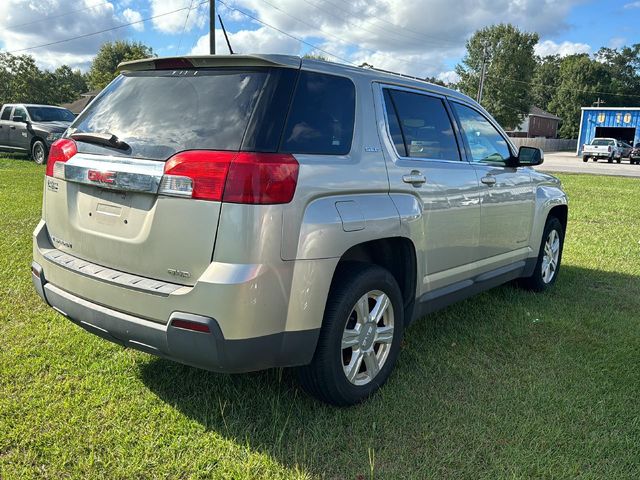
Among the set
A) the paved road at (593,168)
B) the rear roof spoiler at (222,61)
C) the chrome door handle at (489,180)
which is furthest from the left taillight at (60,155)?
the paved road at (593,168)

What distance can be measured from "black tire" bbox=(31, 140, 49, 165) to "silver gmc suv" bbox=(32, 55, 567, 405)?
15250 mm

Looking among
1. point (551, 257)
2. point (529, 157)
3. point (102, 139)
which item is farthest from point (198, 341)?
point (551, 257)

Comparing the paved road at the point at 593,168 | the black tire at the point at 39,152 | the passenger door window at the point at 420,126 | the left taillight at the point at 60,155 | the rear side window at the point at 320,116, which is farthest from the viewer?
the paved road at the point at 593,168

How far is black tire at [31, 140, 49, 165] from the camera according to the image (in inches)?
659

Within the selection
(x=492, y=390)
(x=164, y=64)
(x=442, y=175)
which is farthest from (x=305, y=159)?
(x=492, y=390)

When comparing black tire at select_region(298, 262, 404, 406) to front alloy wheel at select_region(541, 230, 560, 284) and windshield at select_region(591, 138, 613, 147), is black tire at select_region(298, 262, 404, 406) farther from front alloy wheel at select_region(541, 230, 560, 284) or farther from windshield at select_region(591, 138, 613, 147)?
windshield at select_region(591, 138, 613, 147)

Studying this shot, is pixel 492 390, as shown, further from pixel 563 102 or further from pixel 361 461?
pixel 563 102

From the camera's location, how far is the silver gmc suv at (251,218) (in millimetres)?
2479

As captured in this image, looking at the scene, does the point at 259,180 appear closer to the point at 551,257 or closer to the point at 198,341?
the point at 198,341

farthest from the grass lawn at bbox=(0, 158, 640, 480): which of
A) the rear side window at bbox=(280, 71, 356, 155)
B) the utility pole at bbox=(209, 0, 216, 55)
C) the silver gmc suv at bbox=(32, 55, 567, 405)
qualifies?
the utility pole at bbox=(209, 0, 216, 55)

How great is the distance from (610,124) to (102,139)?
59245 millimetres

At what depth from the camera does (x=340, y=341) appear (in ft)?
9.50

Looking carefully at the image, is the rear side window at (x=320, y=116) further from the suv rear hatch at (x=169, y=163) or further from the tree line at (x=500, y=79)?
the tree line at (x=500, y=79)

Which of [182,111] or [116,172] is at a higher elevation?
[182,111]
